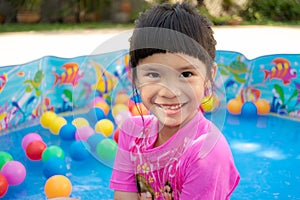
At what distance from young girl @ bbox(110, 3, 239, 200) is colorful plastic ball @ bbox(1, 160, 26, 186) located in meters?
1.58

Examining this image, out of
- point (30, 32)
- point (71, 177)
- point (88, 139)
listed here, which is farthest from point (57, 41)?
point (88, 139)

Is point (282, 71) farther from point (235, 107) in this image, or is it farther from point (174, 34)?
point (174, 34)

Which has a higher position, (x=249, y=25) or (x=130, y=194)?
(x=130, y=194)

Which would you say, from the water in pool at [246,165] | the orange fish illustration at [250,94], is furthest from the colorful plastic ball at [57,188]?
the orange fish illustration at [250,94]

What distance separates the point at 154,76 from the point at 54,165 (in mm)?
2072

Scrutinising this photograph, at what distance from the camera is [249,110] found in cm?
429

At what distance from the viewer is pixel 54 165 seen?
9.91 ft

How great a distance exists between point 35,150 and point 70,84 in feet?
3.73

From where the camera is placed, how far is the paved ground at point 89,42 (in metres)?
6.33

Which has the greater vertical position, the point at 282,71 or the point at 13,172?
the point at 282,71

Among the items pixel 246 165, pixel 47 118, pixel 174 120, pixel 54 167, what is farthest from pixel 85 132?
pixel 47 118

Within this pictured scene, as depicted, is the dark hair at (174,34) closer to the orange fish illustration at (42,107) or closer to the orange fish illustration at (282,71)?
the orange fish illustration at (42,107)

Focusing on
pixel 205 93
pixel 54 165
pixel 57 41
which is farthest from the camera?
pixel 57 41

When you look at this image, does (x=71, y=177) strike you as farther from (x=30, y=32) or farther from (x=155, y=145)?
(x=30, y=32)
